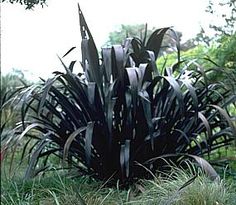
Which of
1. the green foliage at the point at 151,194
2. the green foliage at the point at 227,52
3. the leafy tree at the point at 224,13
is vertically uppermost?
the leafy tree at the point at 224,13

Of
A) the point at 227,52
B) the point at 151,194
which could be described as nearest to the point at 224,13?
the point at 227,52

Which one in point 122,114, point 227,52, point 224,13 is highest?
point 224,13

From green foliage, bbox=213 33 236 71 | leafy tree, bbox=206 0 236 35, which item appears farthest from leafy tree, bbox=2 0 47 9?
green foliage, bbox=213 33 236 71

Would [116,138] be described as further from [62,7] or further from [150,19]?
[150,19]

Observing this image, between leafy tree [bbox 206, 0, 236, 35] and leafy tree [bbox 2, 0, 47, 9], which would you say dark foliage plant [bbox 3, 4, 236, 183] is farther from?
leafy tree [bbox 2, 0, 47, 9]

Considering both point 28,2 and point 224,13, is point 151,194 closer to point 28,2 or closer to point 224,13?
point 28,2

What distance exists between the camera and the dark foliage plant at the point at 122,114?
4.07 meters

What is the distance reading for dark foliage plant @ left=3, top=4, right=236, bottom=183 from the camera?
4.07m

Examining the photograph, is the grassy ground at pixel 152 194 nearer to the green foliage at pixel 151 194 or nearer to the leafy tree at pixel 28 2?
the green foliage at pixel 151 194

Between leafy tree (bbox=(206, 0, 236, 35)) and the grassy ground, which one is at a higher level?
leafy tree (bbox=(206, 0, 236, 35))

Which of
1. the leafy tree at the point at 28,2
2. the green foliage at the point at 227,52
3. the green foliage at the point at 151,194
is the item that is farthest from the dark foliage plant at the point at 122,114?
the leafy tree at the point at 28,2

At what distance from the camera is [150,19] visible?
6043mm

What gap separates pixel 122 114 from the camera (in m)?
4.29

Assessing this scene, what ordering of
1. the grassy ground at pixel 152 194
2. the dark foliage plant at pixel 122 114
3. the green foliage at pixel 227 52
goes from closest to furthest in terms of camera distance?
the grassy ground at pixel 152 194
the dark foliage plant at pixel 122 114
the green foliage at pixel 227 52
